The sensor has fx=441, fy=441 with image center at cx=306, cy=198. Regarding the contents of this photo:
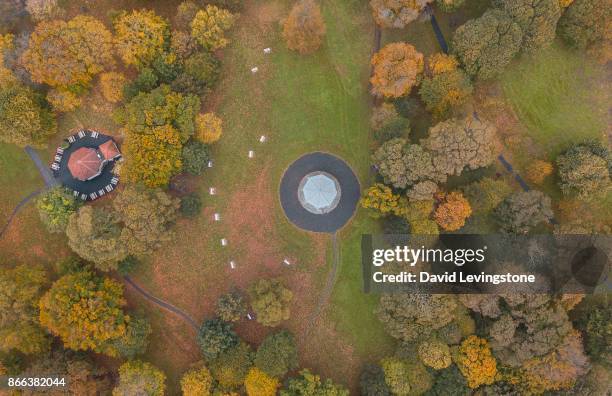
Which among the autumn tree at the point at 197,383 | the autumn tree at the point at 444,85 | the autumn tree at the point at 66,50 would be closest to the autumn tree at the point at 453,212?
the autumn tree at the point at 444,85

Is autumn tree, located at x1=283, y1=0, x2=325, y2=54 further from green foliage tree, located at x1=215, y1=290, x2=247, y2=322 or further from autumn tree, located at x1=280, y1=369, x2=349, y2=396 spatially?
autumn tree, located at x1=280, y1=369, x2=349, y2=396

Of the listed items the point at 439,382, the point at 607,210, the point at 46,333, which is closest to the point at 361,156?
the point at 439,382

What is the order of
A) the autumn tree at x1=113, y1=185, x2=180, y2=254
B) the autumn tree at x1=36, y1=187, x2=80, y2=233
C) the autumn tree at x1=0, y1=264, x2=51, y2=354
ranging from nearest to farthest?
the autumn tree at x1=113, y1=185, x2=180, y2=254 → the autumn tree at x1=0, y1=264, x2=51, y2=354 → the autumn tree at x1=36, y1=187, x2=80, y2=233

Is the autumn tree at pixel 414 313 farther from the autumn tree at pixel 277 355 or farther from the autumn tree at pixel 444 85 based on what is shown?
Answer: the autumn tree at pixel 444 85

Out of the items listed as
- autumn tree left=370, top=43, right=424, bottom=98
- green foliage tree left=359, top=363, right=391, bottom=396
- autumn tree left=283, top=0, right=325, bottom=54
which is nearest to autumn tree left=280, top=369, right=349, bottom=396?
green foliage tree left=359, top=363, right=391, bottom=396

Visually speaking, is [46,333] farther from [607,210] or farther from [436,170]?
[607,210]

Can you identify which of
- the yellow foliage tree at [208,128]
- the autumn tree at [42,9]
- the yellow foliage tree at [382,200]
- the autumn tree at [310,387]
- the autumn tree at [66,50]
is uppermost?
the autumn tree at [42,9]
